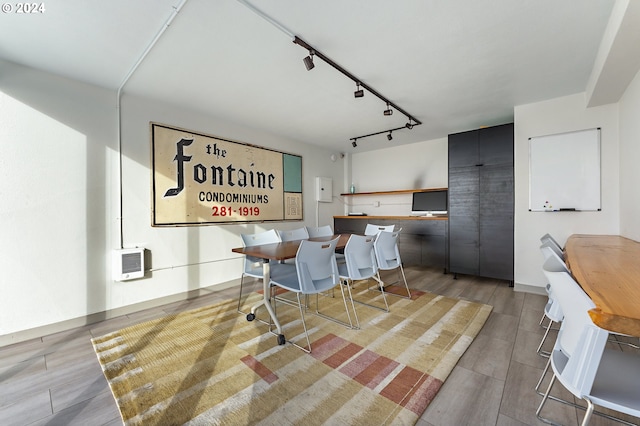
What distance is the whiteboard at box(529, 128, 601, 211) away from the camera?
3232 mm

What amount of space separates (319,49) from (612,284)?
8.29ft

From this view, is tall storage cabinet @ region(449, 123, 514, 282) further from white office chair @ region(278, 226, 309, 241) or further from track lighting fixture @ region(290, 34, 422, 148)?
white office chair @ region(278, 226, 309, 241)

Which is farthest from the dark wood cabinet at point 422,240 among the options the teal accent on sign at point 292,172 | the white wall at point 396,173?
the teal accent on sign at point 292,172

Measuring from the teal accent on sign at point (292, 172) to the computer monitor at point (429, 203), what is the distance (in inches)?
96.4

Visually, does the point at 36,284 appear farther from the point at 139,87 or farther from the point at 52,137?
the point at 139,87

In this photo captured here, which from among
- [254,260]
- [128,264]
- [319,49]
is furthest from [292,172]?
[128,264]

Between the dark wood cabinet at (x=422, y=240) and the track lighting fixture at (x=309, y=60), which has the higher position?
the track lighting fixture at (x=309, y=60)

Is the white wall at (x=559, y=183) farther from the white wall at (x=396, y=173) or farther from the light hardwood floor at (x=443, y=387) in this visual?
the white wall at (x=396, y=173)

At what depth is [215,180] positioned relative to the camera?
3.93 m

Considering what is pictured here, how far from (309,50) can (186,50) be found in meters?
1.11

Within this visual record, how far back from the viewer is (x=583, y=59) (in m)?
2.54

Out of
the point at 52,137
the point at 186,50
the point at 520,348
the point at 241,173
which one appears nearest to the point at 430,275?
the point at 520,348

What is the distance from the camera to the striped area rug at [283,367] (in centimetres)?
154

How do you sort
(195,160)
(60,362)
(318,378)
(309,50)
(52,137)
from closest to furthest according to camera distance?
(318,378)
(60,362)
(309,50)
(52,137)
(195,160)
